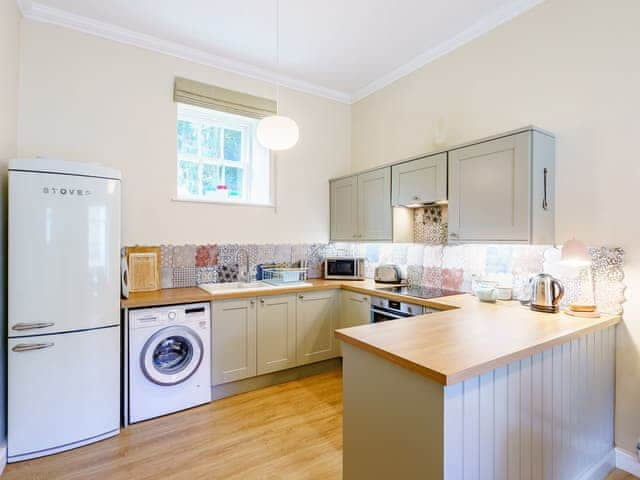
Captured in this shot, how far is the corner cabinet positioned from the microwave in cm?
25

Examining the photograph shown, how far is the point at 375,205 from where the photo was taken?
11.0 feet

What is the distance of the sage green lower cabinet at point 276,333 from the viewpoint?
2.95 meters

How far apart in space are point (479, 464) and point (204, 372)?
2.12m

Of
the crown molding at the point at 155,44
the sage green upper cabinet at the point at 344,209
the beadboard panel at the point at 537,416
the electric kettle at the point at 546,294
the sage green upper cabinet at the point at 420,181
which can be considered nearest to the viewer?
the beadboard panel at the point at 537,416

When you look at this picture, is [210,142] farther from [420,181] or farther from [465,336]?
[465,336]

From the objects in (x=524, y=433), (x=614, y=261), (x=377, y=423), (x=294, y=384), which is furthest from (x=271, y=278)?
(x=614, y=261)

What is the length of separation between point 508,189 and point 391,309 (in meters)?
1.29

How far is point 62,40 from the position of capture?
263 cm

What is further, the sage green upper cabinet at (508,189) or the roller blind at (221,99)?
the roller blind at (221,99)

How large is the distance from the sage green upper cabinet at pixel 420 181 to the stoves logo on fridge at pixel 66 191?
2.44 metres

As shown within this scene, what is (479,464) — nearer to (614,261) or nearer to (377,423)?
(377,423)

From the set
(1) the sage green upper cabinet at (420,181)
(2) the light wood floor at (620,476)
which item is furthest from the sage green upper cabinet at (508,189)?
(2) the light wood floor at (620,476)

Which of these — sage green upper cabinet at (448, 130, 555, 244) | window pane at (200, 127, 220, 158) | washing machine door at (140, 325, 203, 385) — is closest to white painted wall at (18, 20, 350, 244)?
window pane at (200, 127, 220, 158)

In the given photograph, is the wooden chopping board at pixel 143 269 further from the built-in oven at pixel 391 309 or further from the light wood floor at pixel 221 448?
the built-in oven at pixel 391 309
